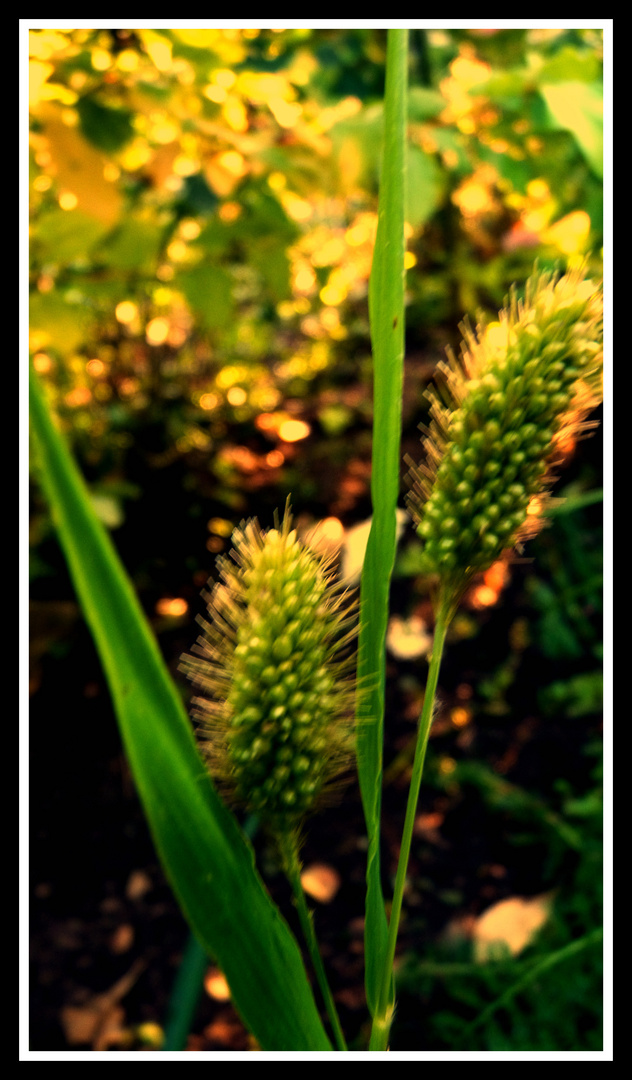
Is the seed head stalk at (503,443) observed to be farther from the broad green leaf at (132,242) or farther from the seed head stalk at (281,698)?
the broad green leaf at (132,242)

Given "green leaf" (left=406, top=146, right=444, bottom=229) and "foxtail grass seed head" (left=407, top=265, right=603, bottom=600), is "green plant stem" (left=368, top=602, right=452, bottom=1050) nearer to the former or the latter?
"foxtail grass seed head" (left=407, top=265, right=603, bottom=600)

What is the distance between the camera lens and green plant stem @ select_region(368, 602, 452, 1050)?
0.31 metres

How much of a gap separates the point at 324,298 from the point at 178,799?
189 cm

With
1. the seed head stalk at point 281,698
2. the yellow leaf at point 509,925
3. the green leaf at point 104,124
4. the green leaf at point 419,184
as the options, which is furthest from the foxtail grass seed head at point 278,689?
the green leaf at point 104,124

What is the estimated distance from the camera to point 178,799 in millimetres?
298

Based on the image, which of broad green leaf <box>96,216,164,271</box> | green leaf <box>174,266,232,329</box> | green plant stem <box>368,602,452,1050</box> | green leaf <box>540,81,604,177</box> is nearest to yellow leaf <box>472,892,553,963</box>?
green plant stem <box>368,602,452,1050</box>

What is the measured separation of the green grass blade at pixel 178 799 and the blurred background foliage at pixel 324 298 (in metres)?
0.44

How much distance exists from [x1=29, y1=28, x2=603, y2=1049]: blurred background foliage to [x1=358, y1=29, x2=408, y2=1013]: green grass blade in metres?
0.37

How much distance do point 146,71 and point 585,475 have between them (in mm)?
1109

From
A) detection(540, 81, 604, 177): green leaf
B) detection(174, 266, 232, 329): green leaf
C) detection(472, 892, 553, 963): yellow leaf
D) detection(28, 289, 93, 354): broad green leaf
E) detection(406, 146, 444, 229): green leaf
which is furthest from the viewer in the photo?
detection(174, 266, 232, 329): green leaf

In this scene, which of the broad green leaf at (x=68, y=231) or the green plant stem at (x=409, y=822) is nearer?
the green plant stem at (x=409, y=822)

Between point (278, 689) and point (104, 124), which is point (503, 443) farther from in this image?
point (104, 124)

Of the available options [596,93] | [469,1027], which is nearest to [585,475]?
[596,93]

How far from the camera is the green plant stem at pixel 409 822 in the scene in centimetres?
31
